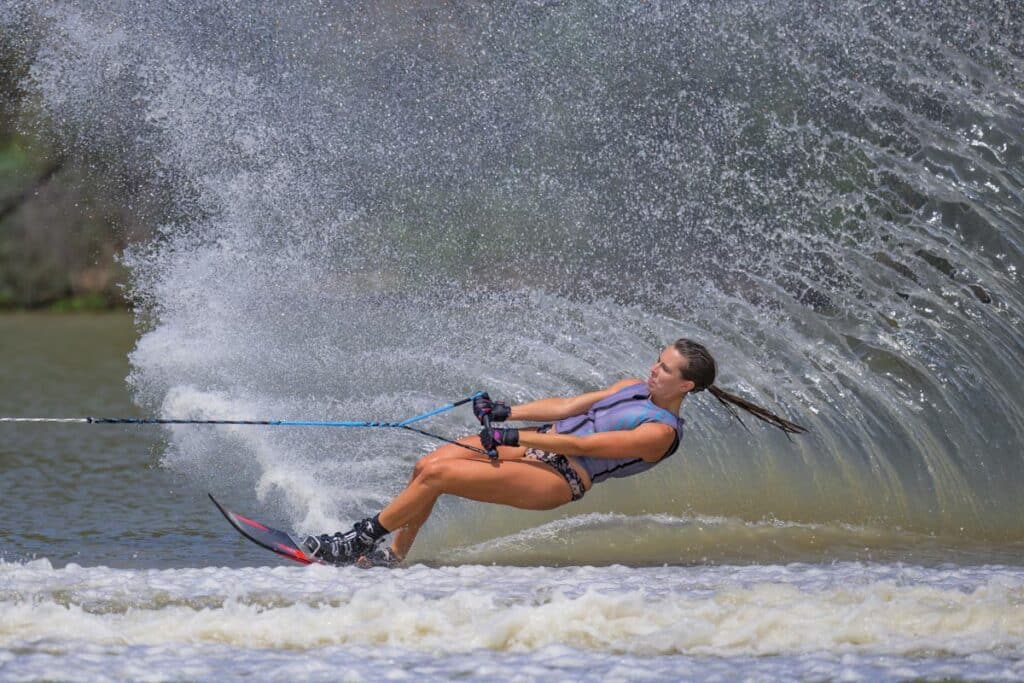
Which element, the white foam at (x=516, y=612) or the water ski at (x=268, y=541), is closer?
the white foam at (x=516, y=612)

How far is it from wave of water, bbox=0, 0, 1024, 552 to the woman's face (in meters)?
1.28

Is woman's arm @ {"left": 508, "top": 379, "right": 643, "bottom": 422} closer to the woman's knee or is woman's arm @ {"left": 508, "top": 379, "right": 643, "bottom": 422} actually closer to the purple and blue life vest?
the purple and blue life vest

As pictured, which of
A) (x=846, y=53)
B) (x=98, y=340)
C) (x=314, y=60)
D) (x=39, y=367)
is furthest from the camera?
(x=98, y=340)

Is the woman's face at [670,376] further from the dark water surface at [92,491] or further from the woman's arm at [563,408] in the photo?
the dark water surface at [92,491]

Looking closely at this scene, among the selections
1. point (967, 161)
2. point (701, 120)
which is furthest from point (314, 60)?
point (967, 161)

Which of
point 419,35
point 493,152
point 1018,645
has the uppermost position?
point 419,35

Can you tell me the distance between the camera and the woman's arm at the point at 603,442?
16.9ft

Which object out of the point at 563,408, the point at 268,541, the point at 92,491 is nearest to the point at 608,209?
the point at 92,491

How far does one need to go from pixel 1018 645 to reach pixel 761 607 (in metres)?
0.78

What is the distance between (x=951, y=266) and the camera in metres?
7.08

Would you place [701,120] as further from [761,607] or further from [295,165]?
[761,607]

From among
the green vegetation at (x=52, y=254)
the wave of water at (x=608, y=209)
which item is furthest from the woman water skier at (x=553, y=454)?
the green vegetation at (x=52, y=254)

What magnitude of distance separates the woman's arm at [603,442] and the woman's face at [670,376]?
15 cm

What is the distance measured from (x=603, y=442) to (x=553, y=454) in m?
0.31
